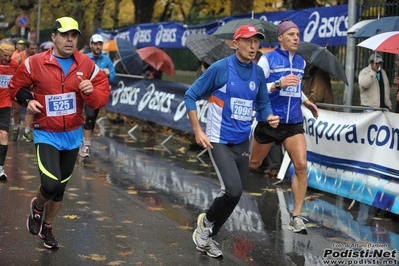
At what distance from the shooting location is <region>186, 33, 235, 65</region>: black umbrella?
541 inches

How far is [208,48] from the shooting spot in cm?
1391

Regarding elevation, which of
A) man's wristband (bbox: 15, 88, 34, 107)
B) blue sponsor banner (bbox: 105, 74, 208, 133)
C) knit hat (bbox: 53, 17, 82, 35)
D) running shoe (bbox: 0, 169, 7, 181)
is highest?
knit hat (bbox: 53, 17, 82, 35)

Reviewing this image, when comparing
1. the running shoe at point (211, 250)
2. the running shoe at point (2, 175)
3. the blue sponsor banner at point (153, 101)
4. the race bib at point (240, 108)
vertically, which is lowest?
the blue sponsor banner at point (153, 101)

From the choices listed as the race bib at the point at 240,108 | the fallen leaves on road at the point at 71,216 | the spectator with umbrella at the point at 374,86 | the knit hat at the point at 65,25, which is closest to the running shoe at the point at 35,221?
the fallen leaves on road at the point at 71,216

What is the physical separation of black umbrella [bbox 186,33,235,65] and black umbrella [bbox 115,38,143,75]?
17.5ft

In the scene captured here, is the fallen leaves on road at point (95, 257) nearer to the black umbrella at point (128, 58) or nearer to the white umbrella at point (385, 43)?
the white umbrella at point (385, 43)

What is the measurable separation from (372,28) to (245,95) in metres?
4.74

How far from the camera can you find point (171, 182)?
1162 cm

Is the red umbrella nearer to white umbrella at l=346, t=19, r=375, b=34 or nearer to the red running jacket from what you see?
white umbrella at l=346, t=19, r=375, b=34

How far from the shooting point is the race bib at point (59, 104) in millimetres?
6922

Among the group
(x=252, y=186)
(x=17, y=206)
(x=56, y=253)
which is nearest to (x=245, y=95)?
(x=56, y=253)

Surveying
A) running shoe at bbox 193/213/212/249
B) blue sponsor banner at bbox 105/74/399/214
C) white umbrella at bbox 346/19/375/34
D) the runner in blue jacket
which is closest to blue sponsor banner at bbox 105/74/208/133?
white umbrella at bbox 346/19/375/34

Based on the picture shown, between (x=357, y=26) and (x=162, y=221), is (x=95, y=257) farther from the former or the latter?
(x=357, y=26)

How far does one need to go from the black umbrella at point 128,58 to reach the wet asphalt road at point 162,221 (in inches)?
247
